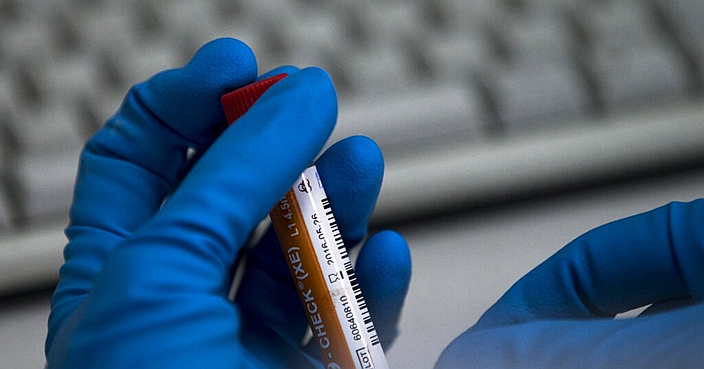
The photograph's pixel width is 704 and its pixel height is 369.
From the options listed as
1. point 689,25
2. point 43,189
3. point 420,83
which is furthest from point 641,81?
point 43,189

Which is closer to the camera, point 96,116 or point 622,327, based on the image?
point 622,327

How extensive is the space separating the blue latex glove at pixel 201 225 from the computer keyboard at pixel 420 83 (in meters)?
0.16

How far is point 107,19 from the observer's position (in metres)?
0.55

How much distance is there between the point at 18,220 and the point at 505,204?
384 mm

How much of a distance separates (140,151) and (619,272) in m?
0.25

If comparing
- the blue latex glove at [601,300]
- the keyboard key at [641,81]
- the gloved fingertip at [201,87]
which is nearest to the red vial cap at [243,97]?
the gloved fingertip at [201,87]

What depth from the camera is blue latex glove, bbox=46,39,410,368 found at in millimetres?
235

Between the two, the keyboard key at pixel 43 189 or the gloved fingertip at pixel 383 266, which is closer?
the gloved fingertip at pixel 383 266

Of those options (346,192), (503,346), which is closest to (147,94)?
(346,192)

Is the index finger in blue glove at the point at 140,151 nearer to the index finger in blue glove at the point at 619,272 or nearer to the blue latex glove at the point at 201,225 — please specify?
the blue latex glove at the point at 201,225

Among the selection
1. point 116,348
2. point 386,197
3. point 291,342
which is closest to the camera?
point 116,348

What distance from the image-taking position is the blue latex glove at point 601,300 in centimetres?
25

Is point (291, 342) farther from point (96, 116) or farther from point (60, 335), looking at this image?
point (96, 116)

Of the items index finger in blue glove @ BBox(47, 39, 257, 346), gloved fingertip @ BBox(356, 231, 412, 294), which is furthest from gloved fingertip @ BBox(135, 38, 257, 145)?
gloved fingertip @ BBox(356, 231, 412, 294)
